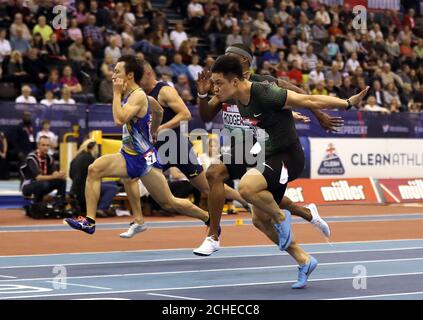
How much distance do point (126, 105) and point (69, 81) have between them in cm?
1160

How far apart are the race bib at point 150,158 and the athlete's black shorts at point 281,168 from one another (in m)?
3.02

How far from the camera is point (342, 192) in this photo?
24.2 m

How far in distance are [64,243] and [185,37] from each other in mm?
15556

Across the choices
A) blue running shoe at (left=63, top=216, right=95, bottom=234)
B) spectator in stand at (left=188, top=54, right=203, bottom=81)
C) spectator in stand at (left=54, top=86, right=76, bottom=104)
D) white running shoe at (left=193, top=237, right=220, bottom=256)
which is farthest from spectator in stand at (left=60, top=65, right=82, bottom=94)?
white running shoe at (left=193, top=237, right=220, bottom=256)

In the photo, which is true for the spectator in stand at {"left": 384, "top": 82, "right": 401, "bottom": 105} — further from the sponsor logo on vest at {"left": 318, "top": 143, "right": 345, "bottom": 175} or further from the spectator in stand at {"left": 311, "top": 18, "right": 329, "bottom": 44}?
the sponsor logo on vest at {"left": 318, "top": 143, "right": 345, "bottom": 175}

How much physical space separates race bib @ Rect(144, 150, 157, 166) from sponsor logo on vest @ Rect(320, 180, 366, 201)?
1113cm

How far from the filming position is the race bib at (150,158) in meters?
13.0

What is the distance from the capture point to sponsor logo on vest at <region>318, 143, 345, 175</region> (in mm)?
24219

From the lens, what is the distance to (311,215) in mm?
12742

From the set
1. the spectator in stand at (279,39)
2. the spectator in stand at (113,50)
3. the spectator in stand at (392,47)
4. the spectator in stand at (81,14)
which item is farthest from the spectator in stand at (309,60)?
the spectator in stand at (81,14)

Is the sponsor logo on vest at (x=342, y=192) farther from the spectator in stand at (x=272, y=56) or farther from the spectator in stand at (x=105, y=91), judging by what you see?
the spectator in stand at (x=272, y=56)

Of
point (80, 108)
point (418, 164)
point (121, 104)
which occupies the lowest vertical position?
point (418, 164)
